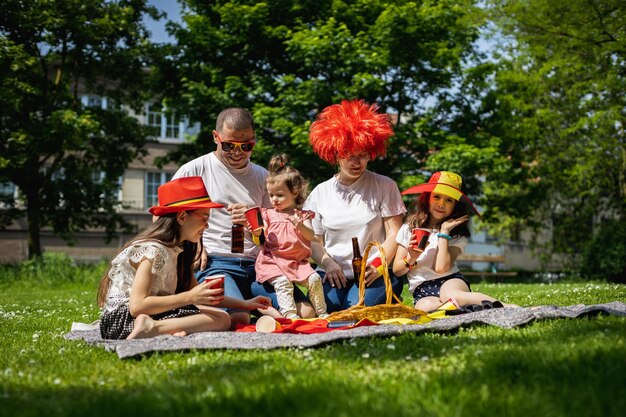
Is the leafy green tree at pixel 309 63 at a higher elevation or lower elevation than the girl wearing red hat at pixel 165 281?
higher

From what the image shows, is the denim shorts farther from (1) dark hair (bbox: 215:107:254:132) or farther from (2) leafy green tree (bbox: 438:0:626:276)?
(2) leafy green tree (bbox: 438:0:626:276)

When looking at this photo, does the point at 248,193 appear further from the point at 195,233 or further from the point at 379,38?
the point at 379,38

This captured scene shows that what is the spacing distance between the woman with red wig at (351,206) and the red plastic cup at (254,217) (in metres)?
0.80

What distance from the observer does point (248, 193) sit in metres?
6.77

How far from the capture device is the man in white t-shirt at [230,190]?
21.1 feet

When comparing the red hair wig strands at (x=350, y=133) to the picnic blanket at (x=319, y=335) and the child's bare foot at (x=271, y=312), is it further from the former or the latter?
the picnic blanket at (x=319, y=335)

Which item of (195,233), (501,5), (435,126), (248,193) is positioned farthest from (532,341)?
(501,5)

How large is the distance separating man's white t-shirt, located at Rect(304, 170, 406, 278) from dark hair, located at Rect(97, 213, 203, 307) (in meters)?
1.71

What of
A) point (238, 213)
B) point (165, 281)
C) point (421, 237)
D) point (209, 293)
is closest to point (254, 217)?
point (238, 213)

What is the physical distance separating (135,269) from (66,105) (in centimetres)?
1770

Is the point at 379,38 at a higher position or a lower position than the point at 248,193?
higher

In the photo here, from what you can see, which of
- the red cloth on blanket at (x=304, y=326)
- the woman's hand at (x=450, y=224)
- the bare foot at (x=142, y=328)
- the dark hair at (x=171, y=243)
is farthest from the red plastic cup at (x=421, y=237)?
the bare foot at (x=142, y=328)

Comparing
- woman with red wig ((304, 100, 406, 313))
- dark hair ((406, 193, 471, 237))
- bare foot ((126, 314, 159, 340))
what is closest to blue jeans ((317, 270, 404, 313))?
woman with red wig ((304, 100, 406, 313))

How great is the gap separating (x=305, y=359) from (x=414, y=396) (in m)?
1.19
